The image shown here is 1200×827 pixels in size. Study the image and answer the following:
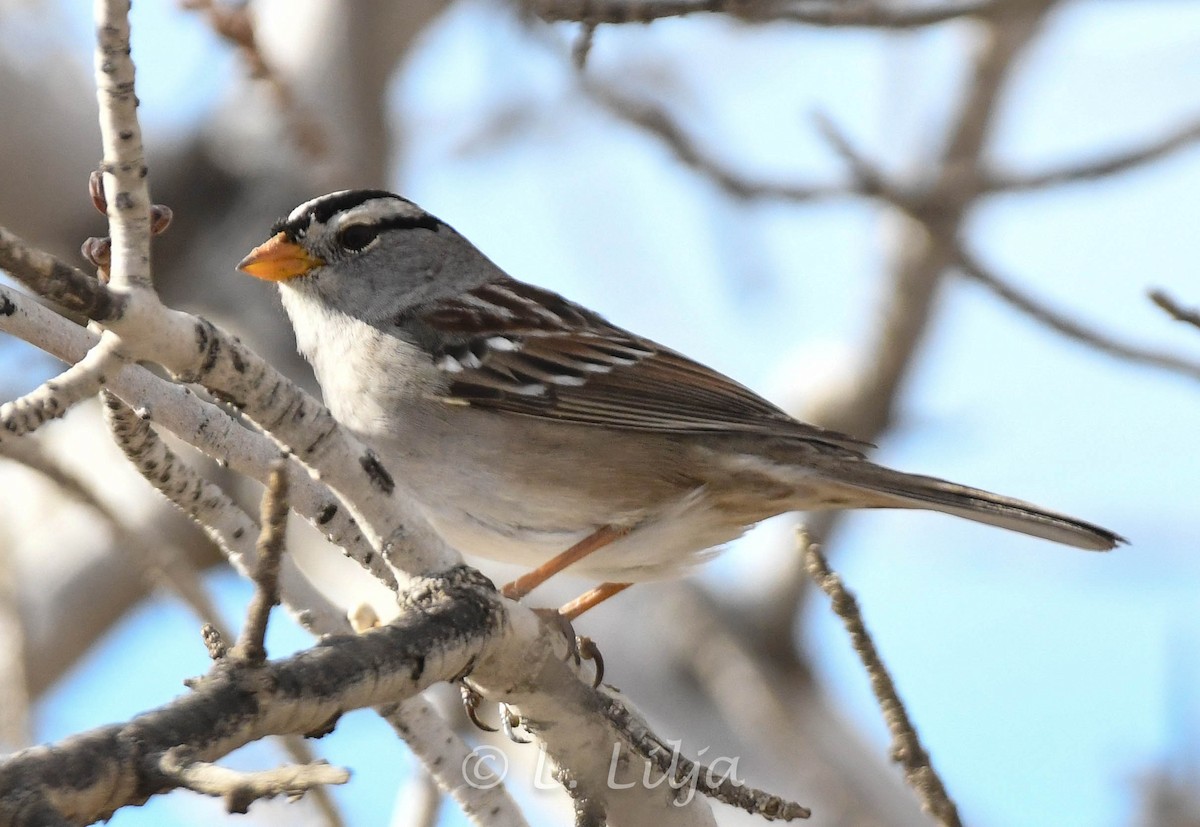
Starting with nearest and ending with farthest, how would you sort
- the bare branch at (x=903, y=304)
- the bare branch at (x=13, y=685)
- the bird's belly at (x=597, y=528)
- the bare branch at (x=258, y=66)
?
the bird's belly at (x=597, y=528), the bare branch at (x=13, y=685), the bare branch at (x=258, y=66), the bare branch at (x=903, y=304)

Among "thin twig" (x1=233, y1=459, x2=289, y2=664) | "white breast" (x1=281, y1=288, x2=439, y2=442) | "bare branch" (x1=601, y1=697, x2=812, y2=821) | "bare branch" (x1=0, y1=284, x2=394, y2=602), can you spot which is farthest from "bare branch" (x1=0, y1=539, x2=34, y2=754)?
"thin twig" (x1=233, y1=459, x2=289, y2=664)

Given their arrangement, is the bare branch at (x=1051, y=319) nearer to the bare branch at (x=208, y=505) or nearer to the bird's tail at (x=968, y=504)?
the bird's tail at (x=968, y=504)

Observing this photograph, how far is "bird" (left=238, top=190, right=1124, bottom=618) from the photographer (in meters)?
2.84

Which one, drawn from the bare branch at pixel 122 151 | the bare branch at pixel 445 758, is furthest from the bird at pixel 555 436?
the bare branch at pixel 122 151

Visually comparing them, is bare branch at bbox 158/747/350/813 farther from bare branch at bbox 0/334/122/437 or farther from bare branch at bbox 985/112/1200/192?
bare branch at bbox 985/112/1200/192

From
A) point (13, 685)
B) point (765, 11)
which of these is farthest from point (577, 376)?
point (13, 685)

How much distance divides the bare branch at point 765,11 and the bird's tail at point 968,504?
3.19ft

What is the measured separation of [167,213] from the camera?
1.60 m

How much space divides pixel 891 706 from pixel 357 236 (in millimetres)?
1981

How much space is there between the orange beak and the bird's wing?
0.33 m

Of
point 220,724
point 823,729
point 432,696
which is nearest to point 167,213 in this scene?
point 220,724

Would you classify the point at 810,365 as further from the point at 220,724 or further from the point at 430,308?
the point at 220,724

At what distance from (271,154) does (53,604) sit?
5.96 ft

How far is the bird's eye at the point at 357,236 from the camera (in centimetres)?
339
